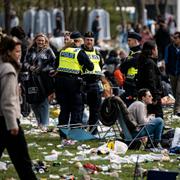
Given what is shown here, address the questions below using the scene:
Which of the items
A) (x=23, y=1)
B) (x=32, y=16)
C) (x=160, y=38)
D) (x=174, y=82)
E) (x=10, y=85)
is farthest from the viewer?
(x=23, y=1)

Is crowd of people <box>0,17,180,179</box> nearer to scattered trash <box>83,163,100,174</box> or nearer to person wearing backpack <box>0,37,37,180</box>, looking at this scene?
scattered trash <box>83,163,100,174</box>

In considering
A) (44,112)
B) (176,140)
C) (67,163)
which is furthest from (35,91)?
(67,163)

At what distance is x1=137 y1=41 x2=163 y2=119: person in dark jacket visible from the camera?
787 inches

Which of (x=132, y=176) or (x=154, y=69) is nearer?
(x=132, y=176)

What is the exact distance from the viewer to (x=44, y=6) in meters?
78.4

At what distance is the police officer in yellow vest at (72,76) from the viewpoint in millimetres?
19453

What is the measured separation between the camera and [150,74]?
65.8 ft

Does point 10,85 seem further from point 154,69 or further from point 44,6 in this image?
point 44,6

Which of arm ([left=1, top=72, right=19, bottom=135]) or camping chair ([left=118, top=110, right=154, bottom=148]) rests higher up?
arm ([left=1, top=72, right=19, bottom=135])

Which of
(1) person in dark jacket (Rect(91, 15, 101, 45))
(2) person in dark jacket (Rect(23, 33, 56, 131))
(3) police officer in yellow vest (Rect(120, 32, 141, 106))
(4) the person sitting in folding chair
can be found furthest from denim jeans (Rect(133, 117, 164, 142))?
(1) person in dark jacket (Rect(91, 15, 101, 45))

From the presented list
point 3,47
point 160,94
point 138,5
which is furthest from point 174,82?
point 138,5

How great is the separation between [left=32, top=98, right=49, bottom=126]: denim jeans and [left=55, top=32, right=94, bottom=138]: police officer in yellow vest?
4.89 feet

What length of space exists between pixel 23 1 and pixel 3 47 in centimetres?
6150

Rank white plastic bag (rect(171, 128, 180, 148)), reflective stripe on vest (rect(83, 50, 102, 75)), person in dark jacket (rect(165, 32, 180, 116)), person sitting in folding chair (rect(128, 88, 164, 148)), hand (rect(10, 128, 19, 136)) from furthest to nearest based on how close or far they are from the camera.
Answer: person in dark jacket (rect(165, 32, 180, 116)), reflective stripe on vest (rect(83, 50, 102, 75)), person sitting in folding chair (rect(128, 88, 164, 148)), white plastic bag (rect(171, 128, 180, 148)), hand (rect(10, 128, 19, 136))
